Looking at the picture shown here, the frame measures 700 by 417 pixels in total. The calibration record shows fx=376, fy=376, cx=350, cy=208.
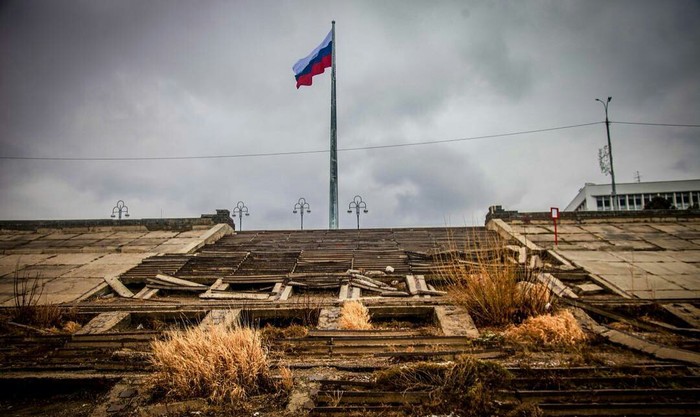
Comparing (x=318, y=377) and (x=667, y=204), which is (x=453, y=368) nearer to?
(x=318, y=377)

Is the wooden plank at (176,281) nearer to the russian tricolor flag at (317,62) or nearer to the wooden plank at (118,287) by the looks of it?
the wooden plank at (118,287)

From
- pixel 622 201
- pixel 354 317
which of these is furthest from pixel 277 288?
pixel 622 201

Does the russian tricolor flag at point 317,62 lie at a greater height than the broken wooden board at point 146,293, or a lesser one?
greater

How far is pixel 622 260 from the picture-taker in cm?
779

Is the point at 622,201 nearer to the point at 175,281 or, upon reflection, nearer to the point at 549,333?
the point at 549,333

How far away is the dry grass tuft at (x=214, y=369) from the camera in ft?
9.76

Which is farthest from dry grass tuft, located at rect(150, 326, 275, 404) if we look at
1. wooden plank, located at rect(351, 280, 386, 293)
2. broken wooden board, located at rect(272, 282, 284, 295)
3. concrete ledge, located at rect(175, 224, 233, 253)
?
concrete ledge, located at rect(175, 224, 233, 253)

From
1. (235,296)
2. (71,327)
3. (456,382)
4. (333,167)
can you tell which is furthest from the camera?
(333,167)

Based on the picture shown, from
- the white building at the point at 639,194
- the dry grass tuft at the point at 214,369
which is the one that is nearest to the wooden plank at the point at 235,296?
the dry grass tuft at the point at 214,369

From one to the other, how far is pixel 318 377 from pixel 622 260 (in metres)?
7.48

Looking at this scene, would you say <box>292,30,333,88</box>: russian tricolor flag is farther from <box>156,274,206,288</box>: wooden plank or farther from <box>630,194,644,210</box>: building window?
<box>630,194,644,210</box>: building window

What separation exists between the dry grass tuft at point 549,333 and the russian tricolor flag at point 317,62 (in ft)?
58.5

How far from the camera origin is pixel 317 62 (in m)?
20.1

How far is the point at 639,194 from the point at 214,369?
185 feet
